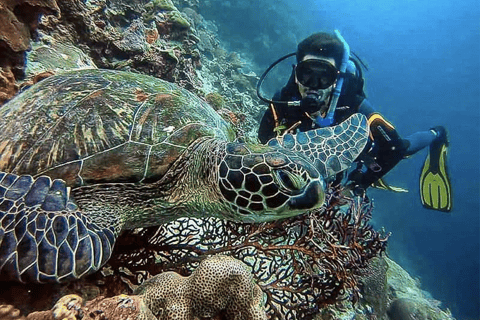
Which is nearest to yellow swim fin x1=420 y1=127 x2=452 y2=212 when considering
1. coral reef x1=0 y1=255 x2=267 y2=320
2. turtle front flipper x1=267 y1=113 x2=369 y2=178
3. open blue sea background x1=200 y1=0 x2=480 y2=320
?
turtle front flipper x1=267 y1=113 x2=369 y2=178

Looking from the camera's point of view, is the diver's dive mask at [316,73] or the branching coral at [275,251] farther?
the diver's dive mask at [316,73]

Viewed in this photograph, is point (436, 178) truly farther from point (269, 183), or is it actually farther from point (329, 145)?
point (269, 183)

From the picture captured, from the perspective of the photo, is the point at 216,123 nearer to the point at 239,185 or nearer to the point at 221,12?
the point at 239,185

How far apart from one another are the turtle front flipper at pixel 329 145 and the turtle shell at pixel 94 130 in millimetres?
726

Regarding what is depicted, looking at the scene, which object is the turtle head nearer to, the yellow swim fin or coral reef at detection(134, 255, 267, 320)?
coral reef at detection(134, 255, 267, 320)

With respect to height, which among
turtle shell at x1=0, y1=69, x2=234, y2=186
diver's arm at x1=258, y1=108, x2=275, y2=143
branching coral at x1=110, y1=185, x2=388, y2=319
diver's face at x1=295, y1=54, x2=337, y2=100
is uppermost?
diver's face at x1=295, y1=54, x2=337, y2=100

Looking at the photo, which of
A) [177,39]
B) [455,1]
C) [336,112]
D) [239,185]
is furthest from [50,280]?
[455,1]

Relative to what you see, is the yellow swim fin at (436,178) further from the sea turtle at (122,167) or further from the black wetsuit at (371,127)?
the sea turtle at (122,167)

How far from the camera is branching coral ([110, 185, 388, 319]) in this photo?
1.94 metres

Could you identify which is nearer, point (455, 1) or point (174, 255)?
point (174, 255)

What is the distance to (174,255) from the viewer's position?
1.96 metres

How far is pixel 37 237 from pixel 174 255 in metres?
0.85

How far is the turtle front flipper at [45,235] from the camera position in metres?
1.22

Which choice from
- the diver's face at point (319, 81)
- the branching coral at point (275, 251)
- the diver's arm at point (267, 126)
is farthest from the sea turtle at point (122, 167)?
the diver's arm at point (267, 126)
